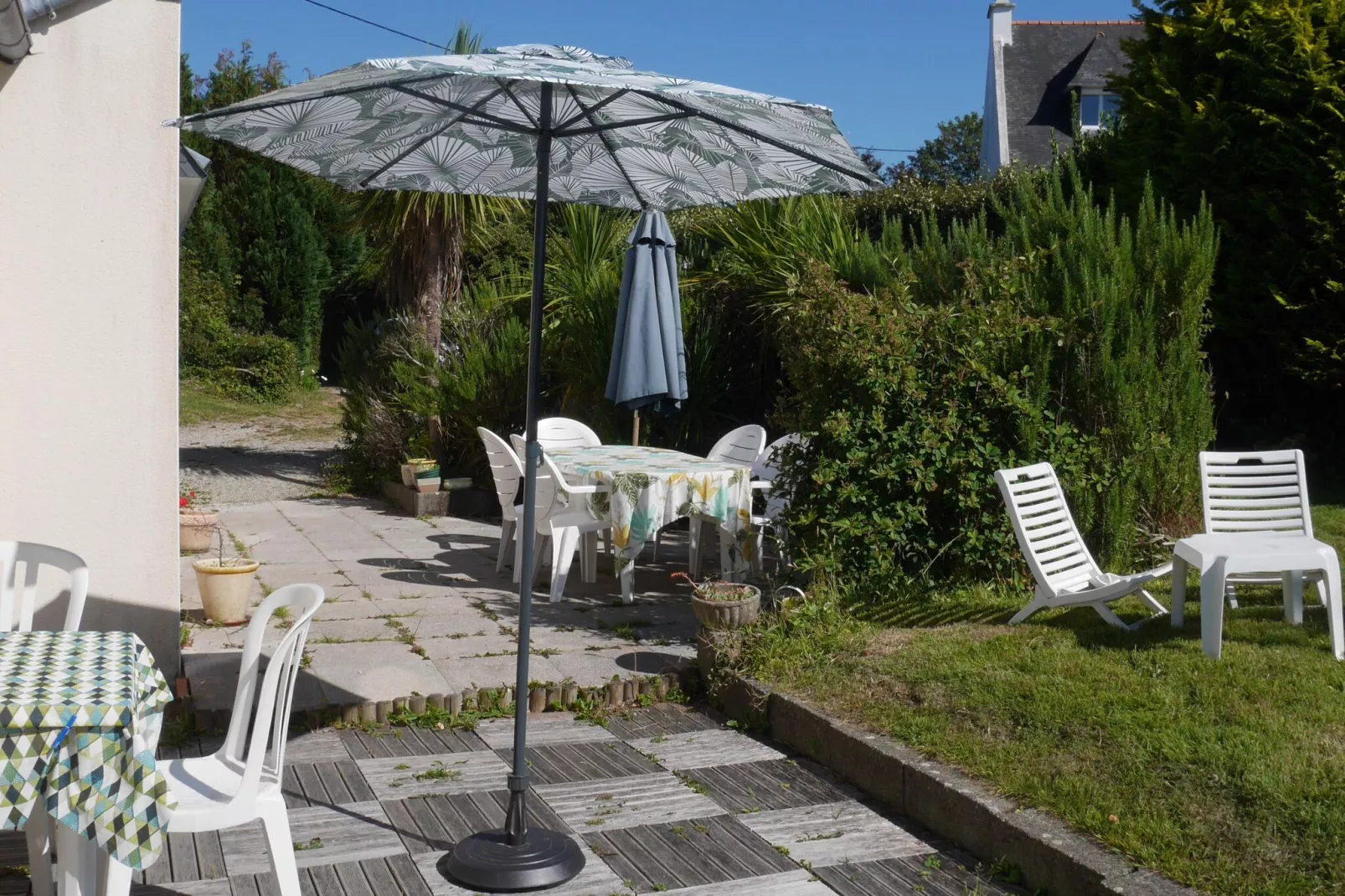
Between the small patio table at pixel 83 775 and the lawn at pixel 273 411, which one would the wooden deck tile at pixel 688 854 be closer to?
the small patio table at pixel 83 775

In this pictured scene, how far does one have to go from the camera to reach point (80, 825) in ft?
8.30

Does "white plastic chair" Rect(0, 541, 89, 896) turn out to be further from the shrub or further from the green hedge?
the green hedge

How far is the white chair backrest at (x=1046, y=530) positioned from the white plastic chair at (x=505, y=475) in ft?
9.71

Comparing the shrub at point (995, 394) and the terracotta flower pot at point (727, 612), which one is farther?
the shrub at point (995, 394)

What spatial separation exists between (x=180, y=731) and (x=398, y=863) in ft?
4.78

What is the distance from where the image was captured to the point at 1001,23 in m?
25.4

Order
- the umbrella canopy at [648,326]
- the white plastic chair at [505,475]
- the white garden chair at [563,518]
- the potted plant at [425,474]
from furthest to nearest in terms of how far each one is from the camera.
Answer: the potted plant at [425,474], the umbrella canopy at [648,326], the white plastic chair at [505,475], the white garden chair at [563,518]

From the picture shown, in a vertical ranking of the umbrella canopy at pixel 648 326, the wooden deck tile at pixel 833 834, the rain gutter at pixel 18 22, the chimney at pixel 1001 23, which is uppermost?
the chimney at pixel 1001 23

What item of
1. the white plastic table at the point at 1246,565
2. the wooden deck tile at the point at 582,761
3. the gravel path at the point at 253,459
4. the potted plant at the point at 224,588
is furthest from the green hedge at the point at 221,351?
the white plastic table at the point at 1246,565

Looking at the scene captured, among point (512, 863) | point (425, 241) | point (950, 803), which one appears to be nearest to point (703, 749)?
point (950, 803)

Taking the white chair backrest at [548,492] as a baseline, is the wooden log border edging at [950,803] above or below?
below

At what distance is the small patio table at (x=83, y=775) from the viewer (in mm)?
2521

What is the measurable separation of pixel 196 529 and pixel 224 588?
2142 millimetres

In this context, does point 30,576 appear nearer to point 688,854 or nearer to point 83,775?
point 83,775
